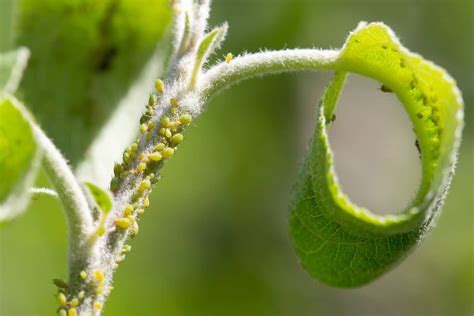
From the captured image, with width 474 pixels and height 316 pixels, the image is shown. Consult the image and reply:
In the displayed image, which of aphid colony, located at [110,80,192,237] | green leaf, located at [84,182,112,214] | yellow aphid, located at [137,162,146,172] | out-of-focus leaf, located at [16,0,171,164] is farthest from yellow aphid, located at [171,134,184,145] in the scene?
out-of-focus leaf, located at [16,0,171,164]

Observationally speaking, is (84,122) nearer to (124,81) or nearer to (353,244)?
(124,81)

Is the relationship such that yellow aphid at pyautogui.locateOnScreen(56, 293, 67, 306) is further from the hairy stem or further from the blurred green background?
the blurred green background

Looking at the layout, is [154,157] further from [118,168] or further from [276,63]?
[276,63]

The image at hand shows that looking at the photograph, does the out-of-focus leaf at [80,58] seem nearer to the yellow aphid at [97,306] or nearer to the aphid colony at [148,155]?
the aphid colony at [148,155]

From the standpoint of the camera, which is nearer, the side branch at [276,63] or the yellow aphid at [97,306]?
the yellow aphid at [97,306]

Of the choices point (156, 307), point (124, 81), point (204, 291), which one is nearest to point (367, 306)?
point (204, 291)

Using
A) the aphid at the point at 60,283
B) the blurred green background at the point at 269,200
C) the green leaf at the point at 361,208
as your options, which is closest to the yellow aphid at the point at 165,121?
the green leaf at the point at 361,208
